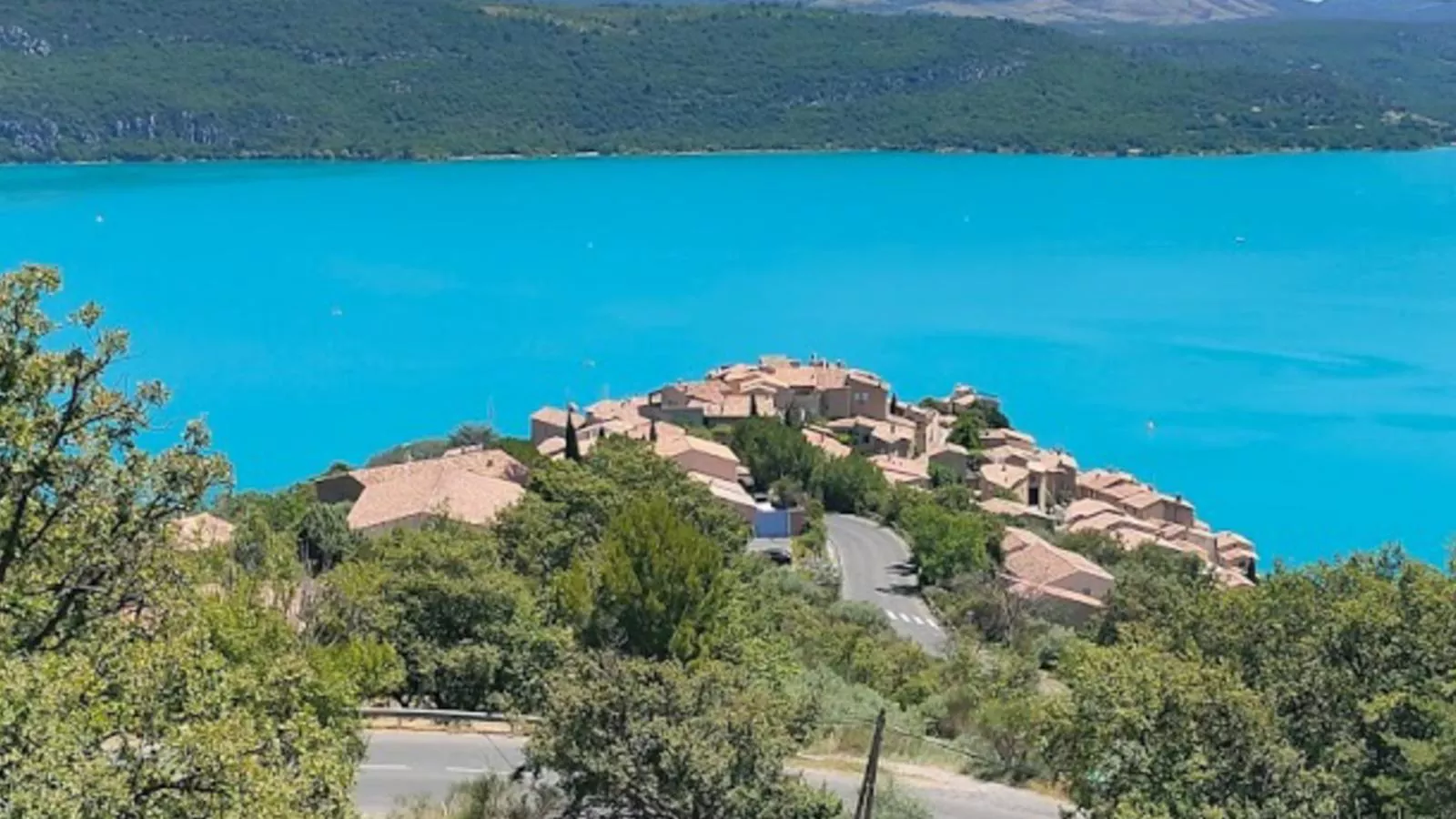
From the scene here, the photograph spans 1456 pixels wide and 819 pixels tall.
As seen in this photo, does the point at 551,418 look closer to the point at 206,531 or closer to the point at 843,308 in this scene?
the point at 206,531

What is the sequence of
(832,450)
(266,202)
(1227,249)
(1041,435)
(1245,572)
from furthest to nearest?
(266,202) < (1227,249) < (1041,435) < (832,450) < (1245,572)

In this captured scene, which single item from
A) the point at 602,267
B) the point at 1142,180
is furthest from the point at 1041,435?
the point at 1142,180

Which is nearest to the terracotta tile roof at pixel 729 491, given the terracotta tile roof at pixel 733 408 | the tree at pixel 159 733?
the terracotta tile roof at pixel 733 408

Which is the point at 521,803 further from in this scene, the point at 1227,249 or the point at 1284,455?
the point at 1227,249

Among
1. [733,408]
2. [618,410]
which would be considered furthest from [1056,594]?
[618,410]

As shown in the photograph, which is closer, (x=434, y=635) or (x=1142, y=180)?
(x=434, y=635)

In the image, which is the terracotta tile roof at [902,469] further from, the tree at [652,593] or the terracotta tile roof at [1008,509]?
the tree at [652,593]
